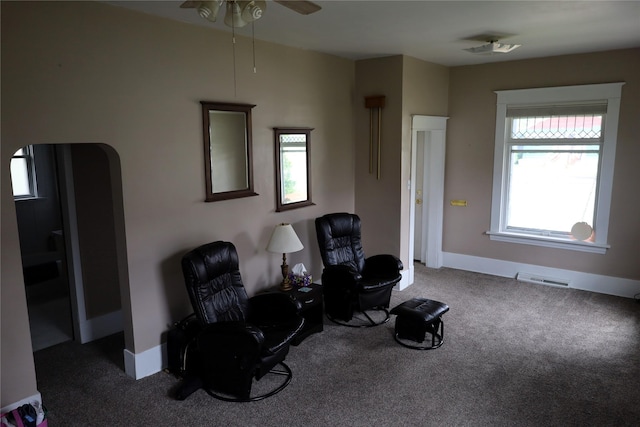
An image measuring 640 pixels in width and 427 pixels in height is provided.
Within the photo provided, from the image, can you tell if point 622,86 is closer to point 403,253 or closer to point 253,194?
point 403,253

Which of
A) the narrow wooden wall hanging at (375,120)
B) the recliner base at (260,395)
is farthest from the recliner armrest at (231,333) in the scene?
the narrow wooden wall hanging at (375,120)

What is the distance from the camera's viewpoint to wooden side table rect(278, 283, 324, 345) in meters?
4.16

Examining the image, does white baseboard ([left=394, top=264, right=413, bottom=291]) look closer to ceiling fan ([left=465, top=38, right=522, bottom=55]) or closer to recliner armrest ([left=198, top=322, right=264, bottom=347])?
ceiling fan ([left=465, top=38, right=522, bottom=55])

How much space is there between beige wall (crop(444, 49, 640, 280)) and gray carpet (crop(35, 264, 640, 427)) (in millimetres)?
855

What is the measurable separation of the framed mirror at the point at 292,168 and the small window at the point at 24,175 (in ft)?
12.7

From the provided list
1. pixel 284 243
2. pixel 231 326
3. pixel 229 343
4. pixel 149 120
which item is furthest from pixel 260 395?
pixel 149 120

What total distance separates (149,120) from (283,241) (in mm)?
1580

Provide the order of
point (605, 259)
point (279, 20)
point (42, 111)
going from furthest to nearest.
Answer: point (605, 259) → point (279, 20) → point (42, 111)

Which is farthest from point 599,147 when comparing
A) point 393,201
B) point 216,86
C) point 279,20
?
point 216,86

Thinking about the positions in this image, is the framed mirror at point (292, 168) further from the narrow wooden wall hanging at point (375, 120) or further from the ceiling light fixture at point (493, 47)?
the ceiling light fixture at point (493, 47)

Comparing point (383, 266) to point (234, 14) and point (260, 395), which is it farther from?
point (234, 14)

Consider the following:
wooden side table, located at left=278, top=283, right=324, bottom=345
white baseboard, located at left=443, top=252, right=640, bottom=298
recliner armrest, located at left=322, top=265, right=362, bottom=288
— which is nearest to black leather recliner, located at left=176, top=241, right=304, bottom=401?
wooden side table, located at left=278, top=283, right=324, bottom=345

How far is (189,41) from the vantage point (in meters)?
3.70

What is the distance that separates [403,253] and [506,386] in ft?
7.56
